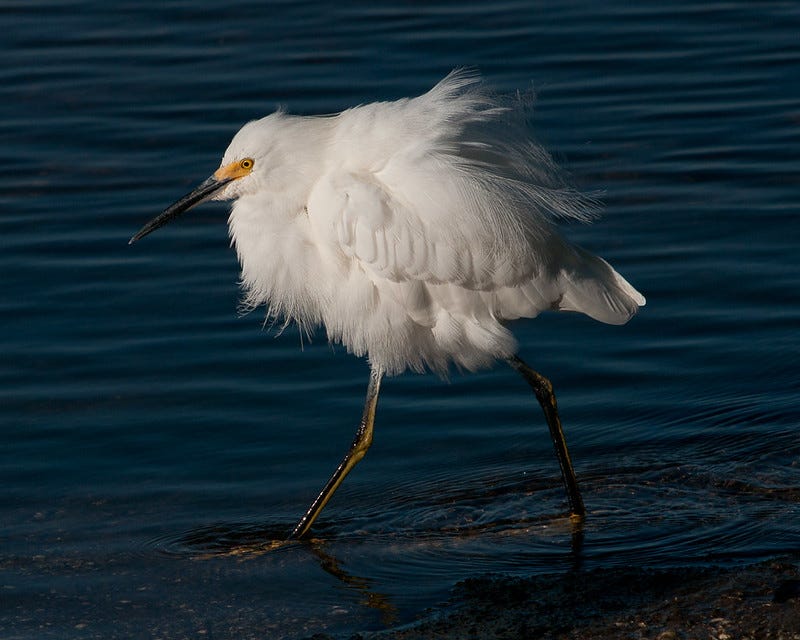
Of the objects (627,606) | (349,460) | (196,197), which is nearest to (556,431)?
(349,460)

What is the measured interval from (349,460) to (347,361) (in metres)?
1.33

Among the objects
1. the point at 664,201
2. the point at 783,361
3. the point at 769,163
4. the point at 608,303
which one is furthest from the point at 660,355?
the point at 769,163

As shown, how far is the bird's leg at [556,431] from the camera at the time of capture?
5422 mm

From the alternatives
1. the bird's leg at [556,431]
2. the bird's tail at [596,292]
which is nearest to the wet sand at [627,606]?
the bird's leg at [556,431]

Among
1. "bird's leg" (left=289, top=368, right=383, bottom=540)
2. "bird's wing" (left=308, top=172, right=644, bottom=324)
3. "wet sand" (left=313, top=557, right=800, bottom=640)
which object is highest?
"bird's wing" (left=308, top=172, right=644, bottom=324)

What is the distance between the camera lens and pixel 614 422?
6258 mm

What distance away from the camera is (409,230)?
204 inches

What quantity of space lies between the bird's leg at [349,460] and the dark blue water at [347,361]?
98 mm

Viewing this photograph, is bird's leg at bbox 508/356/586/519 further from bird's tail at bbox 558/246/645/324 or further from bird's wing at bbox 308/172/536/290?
bird's wing at bbox 308/172/536/290

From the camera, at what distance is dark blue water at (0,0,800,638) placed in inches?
202

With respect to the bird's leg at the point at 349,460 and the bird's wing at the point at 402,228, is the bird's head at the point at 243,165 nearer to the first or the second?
the bird's wing at the point at 402,228

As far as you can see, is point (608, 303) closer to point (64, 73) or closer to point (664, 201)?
point (664, 201)

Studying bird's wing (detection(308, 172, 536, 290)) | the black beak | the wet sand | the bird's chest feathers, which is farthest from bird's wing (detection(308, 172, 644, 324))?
the wet sand

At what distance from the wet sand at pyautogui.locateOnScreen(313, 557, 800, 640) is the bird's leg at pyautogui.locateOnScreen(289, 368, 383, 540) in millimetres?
824
